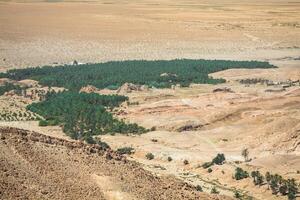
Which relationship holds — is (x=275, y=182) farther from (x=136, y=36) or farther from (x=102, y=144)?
(x=136, y=36)

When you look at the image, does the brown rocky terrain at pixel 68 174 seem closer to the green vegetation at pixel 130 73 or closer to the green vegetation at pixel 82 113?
the green vegetation at pixel 82 113

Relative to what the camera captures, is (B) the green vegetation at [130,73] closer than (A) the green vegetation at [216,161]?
No

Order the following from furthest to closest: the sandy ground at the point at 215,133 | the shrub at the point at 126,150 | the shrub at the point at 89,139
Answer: the shrub at the point at 89,139
the shrub at the point at 126,150
the sandy ground at the point at 215,133

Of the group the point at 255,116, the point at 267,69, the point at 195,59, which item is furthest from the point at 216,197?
the point at 195,59

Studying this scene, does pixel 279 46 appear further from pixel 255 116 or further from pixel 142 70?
pixel 255 116

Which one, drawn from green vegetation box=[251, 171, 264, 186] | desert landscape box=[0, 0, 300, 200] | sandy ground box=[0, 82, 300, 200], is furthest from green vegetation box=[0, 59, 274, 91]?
green vegetation box=[251, 171, 264, 186]

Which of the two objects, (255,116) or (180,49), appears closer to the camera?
(255,116)

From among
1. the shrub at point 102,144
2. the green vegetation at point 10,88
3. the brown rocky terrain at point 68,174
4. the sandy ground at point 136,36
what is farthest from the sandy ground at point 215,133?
the sandy ground at point 136,36

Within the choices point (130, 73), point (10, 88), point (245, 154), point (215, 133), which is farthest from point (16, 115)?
point (130, 73)
